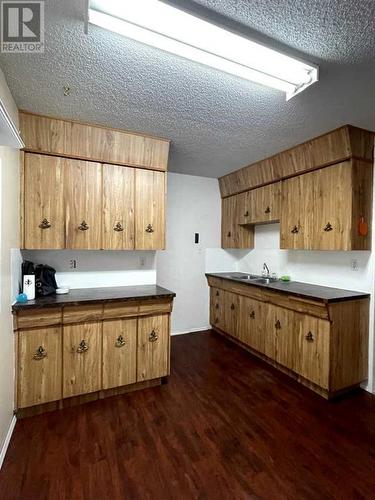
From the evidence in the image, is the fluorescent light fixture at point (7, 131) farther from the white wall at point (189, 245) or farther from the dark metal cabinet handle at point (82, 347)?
the white wall at point (189, 245)

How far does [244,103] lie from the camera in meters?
1.95

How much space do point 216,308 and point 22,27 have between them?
369 centimetres

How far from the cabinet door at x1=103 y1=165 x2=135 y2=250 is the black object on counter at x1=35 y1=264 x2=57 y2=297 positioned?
0.58m

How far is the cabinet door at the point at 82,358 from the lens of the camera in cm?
217

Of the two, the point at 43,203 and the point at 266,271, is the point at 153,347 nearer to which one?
the point at 43,203

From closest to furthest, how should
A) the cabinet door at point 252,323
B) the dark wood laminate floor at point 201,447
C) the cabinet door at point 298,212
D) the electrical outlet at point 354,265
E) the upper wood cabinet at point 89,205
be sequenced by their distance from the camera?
the dark wood laminate floor at point 201,447
the upper wood cabinet at point 89,205
the electrical outlet at point 354,265
the cabinet door at point 298,212
the cabinet door at point 252,323

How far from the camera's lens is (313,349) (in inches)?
95.7

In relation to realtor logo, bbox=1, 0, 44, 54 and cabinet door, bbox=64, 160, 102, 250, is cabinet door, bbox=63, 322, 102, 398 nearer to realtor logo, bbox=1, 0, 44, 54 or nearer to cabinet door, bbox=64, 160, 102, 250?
cabinet door, bbox=64, 160, 102, 250

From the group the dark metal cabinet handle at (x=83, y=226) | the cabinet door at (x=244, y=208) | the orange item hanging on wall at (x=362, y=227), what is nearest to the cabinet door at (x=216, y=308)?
the cabinet door at (x=244, y=208)

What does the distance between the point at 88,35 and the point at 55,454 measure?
2.54 metres

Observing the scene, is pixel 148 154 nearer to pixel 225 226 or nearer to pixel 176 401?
pixel 225 226

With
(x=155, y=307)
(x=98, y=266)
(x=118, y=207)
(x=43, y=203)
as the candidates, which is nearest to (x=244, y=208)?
(x=118, y=207)

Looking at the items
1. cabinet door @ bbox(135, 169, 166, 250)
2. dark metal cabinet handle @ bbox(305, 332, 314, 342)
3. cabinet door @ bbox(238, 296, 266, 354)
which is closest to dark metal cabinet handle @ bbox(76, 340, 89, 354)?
cabinet door @ bbox(135, 169, 166, 250)

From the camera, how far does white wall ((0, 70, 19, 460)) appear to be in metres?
1.69
